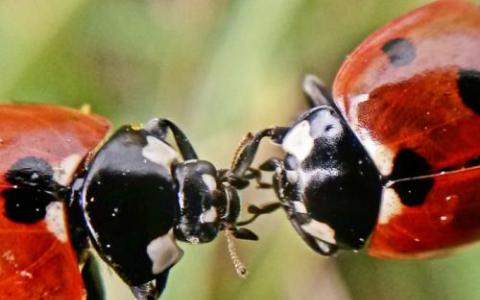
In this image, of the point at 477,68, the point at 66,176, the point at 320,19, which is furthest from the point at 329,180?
the point at 320,19

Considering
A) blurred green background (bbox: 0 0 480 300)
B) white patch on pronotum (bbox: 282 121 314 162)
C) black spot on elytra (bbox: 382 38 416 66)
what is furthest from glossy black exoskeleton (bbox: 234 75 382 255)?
blurred green background (bbox: 0 0 480 300)

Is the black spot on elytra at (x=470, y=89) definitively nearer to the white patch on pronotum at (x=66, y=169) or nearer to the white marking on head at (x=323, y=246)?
the white marking on head at (x=323, y=246)

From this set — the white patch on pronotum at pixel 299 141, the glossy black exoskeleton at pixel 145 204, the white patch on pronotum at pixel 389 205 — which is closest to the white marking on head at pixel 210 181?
the glossy black exoskeleton at pixel 145 204

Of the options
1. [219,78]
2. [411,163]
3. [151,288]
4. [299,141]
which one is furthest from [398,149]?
[219,78]

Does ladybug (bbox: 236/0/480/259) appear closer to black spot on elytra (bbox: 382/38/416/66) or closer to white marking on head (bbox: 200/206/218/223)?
black spot on elytra (bbox: 382/38/416/66)

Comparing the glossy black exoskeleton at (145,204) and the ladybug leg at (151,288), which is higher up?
the glossy black exoskeleton at (145,204)

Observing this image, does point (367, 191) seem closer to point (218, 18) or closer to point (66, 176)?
point (66, 176)
